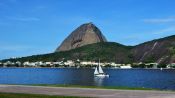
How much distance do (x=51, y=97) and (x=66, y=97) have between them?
123 centimetres

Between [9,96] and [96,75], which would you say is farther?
[96,75]

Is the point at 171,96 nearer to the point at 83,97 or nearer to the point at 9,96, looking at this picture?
the point at 83,97

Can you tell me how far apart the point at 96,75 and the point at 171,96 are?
137589 mm

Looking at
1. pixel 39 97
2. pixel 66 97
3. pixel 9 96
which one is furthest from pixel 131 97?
pixel 9 96

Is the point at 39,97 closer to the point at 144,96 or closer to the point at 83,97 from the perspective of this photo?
the point at 83,97

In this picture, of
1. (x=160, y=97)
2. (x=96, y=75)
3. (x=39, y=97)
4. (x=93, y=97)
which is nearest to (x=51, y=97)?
(x=39, y=97)

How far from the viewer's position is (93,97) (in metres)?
34.4

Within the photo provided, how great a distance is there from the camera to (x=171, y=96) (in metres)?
34.9

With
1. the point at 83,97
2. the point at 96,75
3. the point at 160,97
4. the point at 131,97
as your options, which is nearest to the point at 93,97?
the point at 83,97

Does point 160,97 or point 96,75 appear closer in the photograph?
point 160,97

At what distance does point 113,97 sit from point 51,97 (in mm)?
5112

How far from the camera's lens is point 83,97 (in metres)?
34.4

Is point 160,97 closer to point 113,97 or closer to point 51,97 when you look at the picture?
point 113,97

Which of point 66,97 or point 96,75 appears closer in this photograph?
point 66,97
